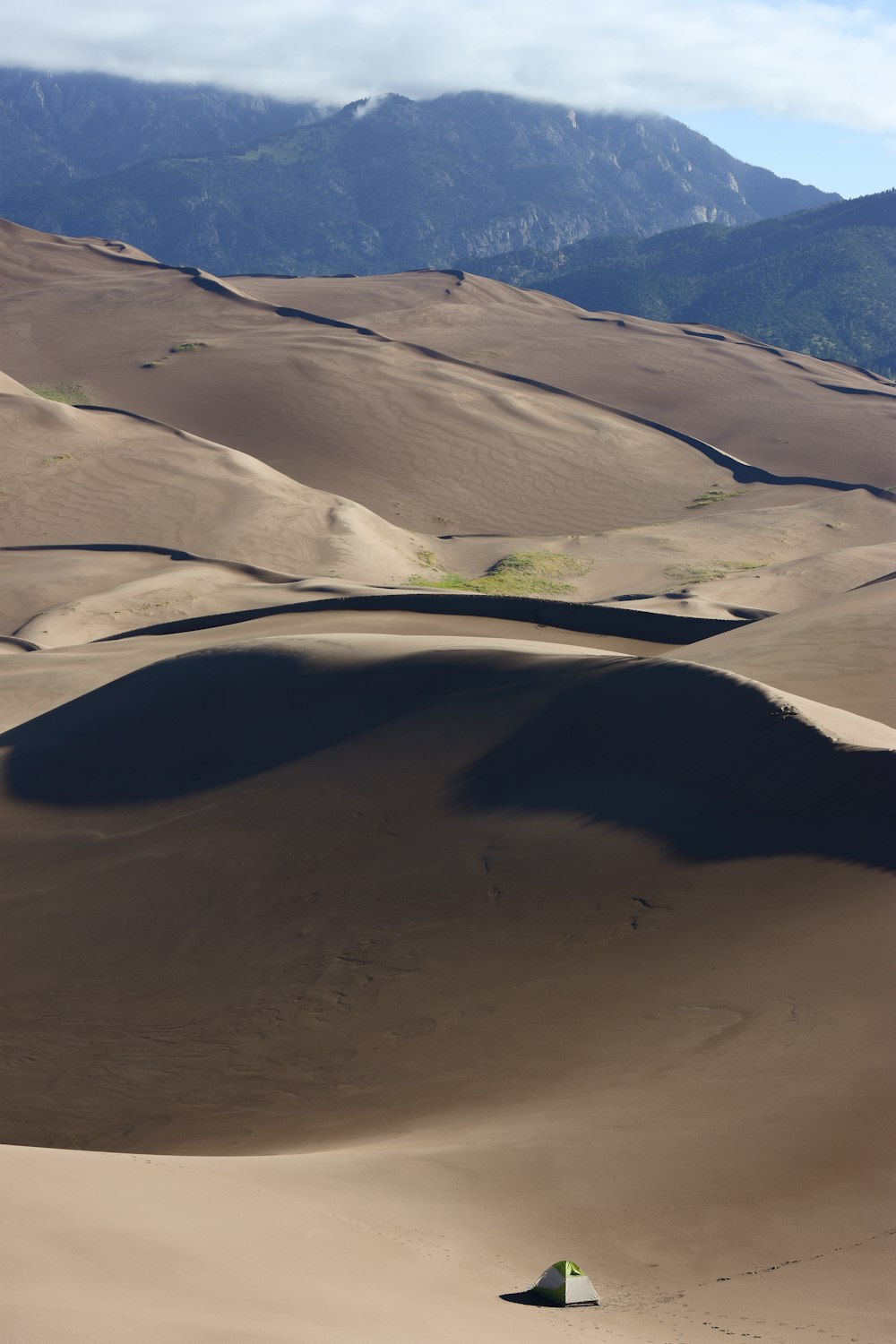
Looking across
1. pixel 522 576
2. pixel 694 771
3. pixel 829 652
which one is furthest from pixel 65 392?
pixel 694 771

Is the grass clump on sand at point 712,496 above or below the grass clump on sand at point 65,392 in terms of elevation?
below

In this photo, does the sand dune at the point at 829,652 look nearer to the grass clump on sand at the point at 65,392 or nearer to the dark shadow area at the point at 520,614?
the dark shadow area at the point at 520,614

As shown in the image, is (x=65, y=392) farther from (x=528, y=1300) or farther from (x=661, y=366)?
(x=528, y=1300)

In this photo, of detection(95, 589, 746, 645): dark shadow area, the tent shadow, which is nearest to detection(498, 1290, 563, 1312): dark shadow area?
the tent shadow

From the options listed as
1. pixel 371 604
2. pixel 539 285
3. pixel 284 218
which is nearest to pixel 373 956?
pixel 371 604

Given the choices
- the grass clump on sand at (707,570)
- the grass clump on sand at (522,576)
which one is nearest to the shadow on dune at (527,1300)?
the grass clump on sand at (522,576)

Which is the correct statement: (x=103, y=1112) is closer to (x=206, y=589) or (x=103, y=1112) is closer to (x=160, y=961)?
(x=160, y=961)
